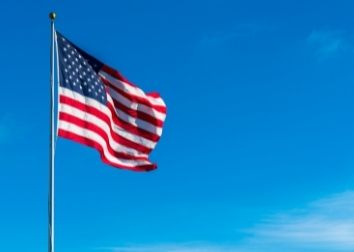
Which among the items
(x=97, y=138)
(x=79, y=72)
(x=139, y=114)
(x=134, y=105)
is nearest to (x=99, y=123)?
(x=97, y=138)

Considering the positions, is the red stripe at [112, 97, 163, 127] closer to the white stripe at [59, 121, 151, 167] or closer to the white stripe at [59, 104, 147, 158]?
the white stripe at [59, 104, 147, 158]

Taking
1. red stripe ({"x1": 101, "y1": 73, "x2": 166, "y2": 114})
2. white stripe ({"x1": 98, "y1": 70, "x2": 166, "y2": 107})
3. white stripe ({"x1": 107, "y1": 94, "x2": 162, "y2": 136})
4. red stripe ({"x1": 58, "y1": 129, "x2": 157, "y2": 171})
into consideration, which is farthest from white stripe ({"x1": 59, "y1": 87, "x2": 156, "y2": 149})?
white stripe ({"x1": 98, "y1": 70, "x2": 166, "y2": 107})

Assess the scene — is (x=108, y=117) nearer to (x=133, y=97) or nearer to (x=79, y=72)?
(x=133, y=97)

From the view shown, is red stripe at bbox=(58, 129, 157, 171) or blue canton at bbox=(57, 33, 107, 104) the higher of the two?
blue canton at bbox=(57, 33, 107, 104)

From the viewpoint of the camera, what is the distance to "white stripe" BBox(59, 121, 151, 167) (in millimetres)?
32719

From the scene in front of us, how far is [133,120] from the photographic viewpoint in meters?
36.8

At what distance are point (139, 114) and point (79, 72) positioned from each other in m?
3.45

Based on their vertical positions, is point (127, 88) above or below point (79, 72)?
above

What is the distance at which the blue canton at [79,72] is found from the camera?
1342 inches

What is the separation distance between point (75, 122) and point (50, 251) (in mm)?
4850

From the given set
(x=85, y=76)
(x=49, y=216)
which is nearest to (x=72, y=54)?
(x=85, y=76)

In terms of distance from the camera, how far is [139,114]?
121 feet

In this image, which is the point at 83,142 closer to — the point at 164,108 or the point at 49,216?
the point at 49,216

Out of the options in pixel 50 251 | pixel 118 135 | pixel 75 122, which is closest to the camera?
pixel 50 251
